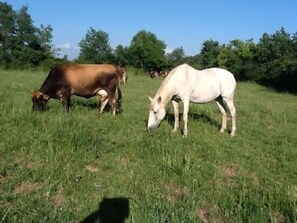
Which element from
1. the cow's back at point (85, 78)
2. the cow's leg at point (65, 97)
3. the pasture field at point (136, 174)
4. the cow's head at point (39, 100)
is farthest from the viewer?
the cow's back at point (85, 78)

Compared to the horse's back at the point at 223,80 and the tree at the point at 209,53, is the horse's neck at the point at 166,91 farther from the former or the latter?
the tree at the point at 209,53

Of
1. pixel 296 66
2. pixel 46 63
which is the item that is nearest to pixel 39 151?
pixel 296 66

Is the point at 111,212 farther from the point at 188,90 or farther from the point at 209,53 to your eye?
the point at 209,53

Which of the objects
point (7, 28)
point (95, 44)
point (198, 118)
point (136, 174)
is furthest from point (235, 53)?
point (136, 174)

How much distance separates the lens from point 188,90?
1014 centimetres

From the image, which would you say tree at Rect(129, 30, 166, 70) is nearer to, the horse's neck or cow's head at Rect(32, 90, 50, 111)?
cow's head at Rect(32, 90, 50, 111)

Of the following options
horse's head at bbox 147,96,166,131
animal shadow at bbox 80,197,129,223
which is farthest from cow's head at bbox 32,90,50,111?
animal shadow at bbox 80,197,129,223

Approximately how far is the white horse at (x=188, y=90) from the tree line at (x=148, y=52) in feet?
86.5

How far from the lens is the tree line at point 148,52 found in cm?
4219

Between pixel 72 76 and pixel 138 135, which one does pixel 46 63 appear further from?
pixel 138 135

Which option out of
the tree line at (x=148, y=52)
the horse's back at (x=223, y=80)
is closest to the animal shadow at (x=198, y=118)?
the horse's back at (x=223, y=80)

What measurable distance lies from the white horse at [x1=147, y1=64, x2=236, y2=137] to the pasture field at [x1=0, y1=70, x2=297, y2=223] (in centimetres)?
50

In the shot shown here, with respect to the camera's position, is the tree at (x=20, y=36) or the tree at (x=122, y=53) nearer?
the tree at (x=20, y=36)

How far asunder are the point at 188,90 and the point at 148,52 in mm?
70764
